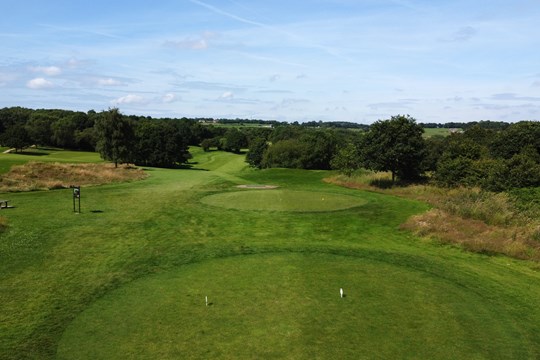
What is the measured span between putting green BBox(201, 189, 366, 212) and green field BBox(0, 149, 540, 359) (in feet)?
9.99

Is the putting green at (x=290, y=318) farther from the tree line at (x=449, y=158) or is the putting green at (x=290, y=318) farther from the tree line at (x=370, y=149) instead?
the tree line at (x=370, y=149)

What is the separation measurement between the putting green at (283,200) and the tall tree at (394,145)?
6615 millimetres

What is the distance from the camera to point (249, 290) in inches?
599

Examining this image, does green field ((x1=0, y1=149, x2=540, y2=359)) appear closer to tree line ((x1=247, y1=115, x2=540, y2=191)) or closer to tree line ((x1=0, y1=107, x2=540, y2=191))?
tree line ((x1=247, y1=115, x2=540, y2=191))

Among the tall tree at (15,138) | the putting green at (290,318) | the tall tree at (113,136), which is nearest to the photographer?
the putting green at (290,318)

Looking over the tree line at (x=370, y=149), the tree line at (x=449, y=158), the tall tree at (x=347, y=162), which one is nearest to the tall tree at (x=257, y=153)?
the tree line at (x=370, y=149)

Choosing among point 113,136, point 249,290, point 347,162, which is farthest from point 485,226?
point 113,136

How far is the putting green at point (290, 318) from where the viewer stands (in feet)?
35.3

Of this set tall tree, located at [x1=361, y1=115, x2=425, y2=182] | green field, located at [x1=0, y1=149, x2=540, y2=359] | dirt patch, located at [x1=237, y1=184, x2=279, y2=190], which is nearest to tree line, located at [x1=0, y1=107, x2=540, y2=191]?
tall tree, located at [x1=361, y1=115, x2=425, y2=182]

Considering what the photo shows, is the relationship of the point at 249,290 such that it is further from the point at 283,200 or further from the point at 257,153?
the point at 257,153

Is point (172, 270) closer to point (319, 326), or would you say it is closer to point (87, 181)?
point (319, 326)

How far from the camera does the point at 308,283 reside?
52.8 feet

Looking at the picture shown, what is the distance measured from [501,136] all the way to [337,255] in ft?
165

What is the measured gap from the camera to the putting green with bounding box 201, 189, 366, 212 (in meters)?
32.8
